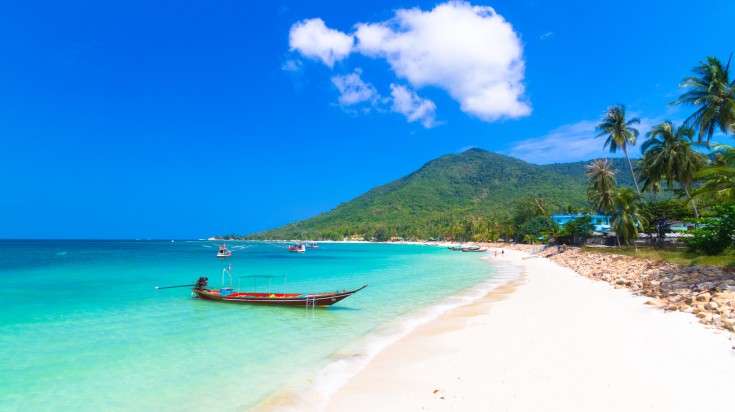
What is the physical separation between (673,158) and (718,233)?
1628cm

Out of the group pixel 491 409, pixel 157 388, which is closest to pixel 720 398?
pixel 491 409

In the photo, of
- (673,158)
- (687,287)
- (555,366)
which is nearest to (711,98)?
(673,158)

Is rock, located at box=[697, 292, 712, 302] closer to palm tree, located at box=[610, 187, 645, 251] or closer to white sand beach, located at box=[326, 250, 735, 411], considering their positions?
white sand beach, located at box=[326, 250, 735, 411]

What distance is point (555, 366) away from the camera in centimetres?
762

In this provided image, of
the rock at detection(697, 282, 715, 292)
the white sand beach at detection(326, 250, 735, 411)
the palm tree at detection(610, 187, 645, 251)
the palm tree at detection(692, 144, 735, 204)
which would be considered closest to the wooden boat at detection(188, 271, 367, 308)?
the white sand beach at detection(326, 250, 735, 411)

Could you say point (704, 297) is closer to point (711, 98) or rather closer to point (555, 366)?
point (555, 366)

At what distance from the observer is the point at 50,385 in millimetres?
8398

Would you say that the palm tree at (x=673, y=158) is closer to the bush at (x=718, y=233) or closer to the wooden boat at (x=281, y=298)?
the bush at (x=718, y=233)

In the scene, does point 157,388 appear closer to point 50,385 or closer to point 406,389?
point 50,385

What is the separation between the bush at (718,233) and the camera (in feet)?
60.8

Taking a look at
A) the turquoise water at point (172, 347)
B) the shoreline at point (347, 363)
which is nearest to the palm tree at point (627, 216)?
the turquoise water at point (172, 347)

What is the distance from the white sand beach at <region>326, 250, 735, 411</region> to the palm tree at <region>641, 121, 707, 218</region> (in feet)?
88.3

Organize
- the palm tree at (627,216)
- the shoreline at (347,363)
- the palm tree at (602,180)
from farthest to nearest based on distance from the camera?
the palm tree at (602,180)
the palm tree at (627,216)
the shoreline at (347,363)

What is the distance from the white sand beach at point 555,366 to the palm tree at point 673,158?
26918mm
